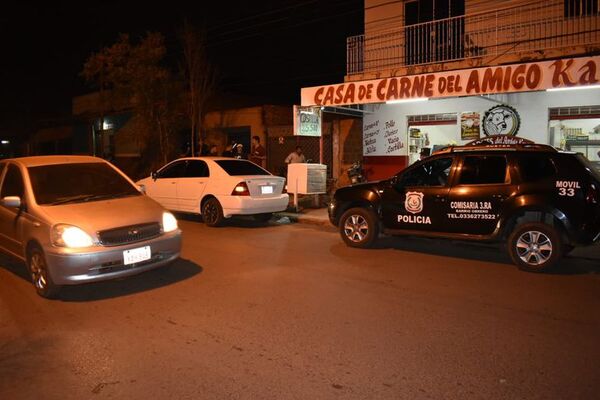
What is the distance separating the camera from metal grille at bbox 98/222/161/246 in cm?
618

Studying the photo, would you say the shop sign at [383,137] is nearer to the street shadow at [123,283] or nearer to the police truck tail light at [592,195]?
the police truck tail light at [592,195]

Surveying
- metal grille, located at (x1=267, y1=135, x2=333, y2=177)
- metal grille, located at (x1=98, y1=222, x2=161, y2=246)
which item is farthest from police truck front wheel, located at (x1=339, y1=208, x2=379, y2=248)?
metal grille, located at (x1=267, y1=135, x2=333, y2=177)

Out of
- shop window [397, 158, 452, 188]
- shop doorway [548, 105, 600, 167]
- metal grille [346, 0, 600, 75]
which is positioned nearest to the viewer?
shop window [397, 158, 452, 188]

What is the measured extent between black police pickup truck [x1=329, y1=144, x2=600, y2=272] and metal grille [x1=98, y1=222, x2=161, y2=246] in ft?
12.8

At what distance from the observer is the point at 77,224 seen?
20.1ft

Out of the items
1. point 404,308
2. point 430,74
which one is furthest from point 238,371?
point 430,74

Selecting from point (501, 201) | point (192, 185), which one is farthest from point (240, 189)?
point (501, 201)

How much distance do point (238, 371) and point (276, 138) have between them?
53.2ft

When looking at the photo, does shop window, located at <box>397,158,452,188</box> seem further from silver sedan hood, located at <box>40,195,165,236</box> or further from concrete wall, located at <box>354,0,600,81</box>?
concrete wall, located at <box>354,0,600,81</box>

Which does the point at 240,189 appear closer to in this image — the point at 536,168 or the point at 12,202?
the point at 12,202

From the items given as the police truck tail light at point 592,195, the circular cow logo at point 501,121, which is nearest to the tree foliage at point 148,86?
the circular cow logo at point 501,121

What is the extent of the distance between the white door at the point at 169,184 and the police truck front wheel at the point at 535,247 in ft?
24.5

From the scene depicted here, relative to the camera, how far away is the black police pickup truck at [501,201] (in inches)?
289

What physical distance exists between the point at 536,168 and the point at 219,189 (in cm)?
631
